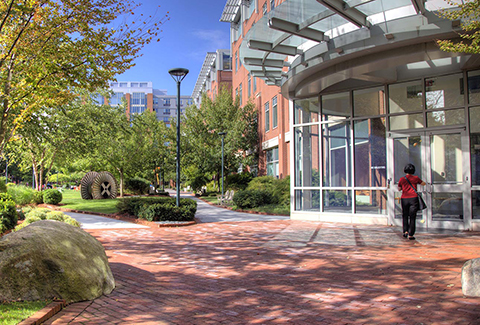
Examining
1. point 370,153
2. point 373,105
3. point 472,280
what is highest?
point 373,105

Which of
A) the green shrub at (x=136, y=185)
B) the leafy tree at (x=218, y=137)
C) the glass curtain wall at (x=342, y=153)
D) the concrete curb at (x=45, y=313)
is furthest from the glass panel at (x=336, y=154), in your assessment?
the green shrub at (x=136, y=185)

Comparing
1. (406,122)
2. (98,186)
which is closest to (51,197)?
(98,186)

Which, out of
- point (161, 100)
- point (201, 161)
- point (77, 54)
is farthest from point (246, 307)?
point (161, 100)

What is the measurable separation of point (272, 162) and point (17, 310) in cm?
2466

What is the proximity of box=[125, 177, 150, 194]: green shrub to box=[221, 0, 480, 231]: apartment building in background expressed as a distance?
2372cm

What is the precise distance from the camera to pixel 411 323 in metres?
3.85

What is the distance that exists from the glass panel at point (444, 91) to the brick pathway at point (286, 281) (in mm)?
3722

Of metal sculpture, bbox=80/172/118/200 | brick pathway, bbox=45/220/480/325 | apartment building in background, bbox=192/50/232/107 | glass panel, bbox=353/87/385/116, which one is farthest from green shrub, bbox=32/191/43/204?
apartment building in background, bbox=192/50/232/107

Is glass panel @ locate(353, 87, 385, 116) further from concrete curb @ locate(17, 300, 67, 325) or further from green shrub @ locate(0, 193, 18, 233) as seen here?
concrete curb @ locate(17, 300, 67, 325)

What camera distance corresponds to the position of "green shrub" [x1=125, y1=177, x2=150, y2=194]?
→ 3516cm

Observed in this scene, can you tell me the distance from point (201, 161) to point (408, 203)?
2310 cm

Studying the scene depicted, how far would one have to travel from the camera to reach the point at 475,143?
1022 centimetres

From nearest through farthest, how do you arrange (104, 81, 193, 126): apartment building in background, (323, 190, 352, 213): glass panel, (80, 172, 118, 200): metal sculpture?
(323, 190, 352, 213): glass panel
(80, 172, 118, 200): metal sculpture
(104, 81, 193, 126): apartment building in background

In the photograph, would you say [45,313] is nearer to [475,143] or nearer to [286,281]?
[286,281]
